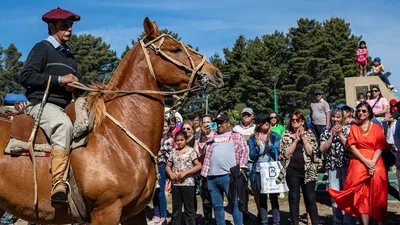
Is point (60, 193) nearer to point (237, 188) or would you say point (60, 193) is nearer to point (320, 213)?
point (237, 188)

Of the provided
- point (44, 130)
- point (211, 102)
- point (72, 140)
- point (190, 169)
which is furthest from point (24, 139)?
point (211, 102)

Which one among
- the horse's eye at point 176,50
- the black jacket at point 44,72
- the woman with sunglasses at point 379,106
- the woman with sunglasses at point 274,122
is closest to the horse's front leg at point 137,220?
the black jacket at point 44,72

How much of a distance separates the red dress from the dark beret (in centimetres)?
525

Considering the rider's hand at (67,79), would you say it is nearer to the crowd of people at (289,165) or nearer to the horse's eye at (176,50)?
the horse's eye at (176,50)

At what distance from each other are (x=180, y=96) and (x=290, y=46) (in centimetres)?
5017

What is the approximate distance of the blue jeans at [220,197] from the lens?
301 inches

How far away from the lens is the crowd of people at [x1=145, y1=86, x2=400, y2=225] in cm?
702

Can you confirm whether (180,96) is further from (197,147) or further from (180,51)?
(197,147)

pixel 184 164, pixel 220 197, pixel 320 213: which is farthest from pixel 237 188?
pixel 320 213

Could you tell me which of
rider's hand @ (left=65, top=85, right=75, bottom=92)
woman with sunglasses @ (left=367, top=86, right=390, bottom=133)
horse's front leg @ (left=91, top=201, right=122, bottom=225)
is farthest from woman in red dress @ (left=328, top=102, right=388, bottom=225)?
rider's hand @ (left=65, top=85, right=75, bottom=92)

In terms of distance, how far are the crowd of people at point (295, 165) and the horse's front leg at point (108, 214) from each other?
12.3ft

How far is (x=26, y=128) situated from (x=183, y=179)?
166 inches

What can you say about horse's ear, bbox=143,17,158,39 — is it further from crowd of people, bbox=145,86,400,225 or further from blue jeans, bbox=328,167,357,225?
blue jeans, bbox=328,167,357,225

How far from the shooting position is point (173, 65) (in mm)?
4730
